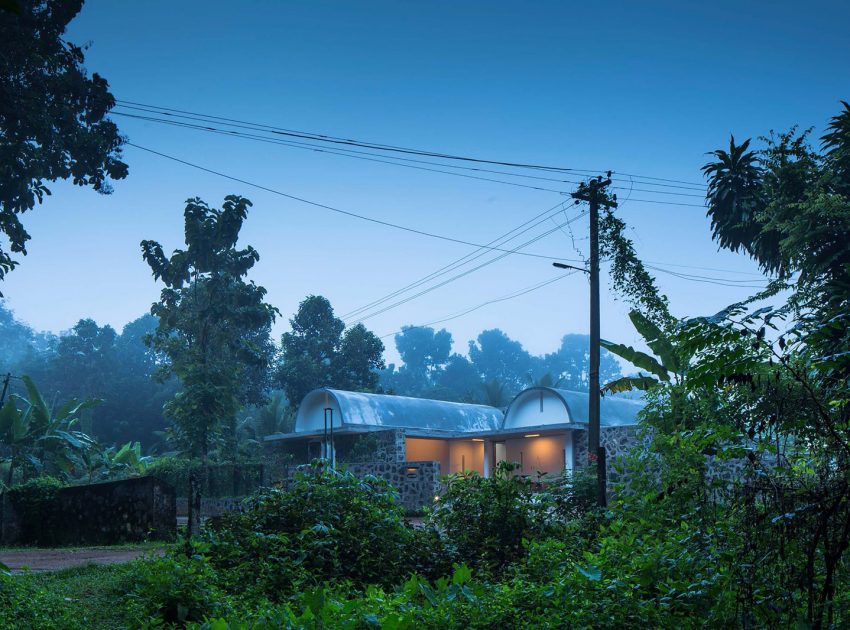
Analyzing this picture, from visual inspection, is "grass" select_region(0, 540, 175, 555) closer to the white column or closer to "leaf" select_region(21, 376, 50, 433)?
"leaf" select_region(21, 376, 50, 433)

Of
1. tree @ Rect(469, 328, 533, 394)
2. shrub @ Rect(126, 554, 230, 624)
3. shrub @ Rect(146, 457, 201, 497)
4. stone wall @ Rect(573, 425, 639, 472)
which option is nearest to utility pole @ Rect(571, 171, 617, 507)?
stone wall @ Rect(573, 425, 639, 472)

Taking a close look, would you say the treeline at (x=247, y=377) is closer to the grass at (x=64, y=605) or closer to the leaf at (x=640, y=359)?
the leaf at (x=640, y=359)

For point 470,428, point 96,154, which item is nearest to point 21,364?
point 470,428

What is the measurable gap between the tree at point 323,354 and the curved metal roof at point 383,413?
1055 cm

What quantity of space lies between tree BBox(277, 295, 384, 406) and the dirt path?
2798 centimetres

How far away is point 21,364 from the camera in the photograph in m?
64.4

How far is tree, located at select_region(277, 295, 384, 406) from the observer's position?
1727 inches

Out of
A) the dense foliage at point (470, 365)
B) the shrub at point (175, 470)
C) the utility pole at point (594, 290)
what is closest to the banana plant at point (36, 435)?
the shrub at point (175, 470)

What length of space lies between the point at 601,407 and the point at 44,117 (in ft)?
72.1

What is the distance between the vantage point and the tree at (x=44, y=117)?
63.0 ft

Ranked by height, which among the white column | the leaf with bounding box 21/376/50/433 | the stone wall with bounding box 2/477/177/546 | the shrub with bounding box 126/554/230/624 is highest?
the leaf with bounding box 21/376/50/433

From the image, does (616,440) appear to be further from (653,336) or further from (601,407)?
(601,407)

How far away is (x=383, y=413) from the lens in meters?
32.3

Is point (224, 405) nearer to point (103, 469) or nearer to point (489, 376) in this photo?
point (103, 469)
